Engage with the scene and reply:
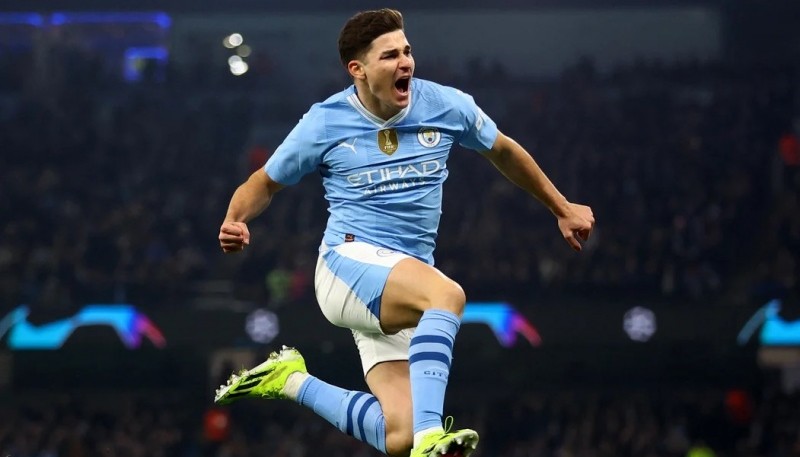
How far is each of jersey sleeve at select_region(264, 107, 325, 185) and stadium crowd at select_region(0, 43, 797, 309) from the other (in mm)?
12747

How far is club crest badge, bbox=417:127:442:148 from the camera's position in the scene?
5.14 meters

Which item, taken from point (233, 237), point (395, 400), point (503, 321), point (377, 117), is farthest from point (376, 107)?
point (503, 321)

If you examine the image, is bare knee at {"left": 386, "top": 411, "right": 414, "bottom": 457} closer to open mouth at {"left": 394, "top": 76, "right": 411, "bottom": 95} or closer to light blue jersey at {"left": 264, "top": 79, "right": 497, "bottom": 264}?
light blue jersey at {"left": 264, "top": 79, "right": 497, "bottom": 264}

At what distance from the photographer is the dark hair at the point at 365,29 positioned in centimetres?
500

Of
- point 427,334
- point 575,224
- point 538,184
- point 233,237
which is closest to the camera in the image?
point 427,334

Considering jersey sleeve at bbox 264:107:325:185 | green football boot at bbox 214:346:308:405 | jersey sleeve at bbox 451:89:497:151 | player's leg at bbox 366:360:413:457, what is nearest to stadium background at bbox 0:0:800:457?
green football boot at bbox 214:346:308:405

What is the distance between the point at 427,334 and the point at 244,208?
993 mm

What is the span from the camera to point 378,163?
5.06 metres

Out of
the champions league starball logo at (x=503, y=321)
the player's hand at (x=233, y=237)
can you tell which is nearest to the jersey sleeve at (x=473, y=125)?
the player's hand at (x=233, y=237)

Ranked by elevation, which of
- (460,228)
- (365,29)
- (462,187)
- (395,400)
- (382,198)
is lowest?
(460,228)

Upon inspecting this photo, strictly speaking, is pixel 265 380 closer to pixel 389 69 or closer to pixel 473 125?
pixel 473 125

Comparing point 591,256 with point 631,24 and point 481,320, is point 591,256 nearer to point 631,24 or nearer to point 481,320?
point 481,320

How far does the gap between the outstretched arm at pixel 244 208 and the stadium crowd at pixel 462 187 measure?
12714mm

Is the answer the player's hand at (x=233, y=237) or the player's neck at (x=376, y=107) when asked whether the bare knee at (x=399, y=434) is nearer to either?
the player's hand at (x=233, y=237)
